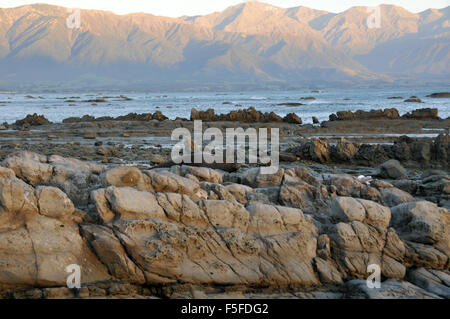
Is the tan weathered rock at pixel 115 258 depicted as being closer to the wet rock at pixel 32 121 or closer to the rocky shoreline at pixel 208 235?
the rocky shoreline at pixel 208 235

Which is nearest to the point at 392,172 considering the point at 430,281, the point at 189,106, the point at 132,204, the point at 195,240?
the point at 430,281

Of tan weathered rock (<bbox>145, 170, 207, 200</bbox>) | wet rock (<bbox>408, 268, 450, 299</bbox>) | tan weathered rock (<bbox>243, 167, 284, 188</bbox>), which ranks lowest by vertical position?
wet rock (<bbox>408, 268, 450, 299</bbox>)

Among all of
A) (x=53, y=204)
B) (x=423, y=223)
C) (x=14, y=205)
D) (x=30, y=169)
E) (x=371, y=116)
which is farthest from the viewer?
(x=371, y=116)

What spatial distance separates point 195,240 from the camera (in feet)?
26.3

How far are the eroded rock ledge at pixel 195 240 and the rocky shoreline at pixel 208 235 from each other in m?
0.02

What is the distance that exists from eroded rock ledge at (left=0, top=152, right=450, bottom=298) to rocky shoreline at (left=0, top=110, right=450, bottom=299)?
0.7 inches

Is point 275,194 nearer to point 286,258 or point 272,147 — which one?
point 286,258

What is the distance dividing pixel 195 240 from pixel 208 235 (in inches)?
10.1

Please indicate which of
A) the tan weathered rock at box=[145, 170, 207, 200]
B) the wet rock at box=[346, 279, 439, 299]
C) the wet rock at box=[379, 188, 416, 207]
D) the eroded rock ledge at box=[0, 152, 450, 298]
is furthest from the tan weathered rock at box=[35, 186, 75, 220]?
the wet rock at box=[379, 188, 416, 207]

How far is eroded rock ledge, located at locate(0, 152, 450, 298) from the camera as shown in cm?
750

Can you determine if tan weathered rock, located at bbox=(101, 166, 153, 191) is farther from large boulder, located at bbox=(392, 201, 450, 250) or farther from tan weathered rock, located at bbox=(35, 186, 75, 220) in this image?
large boulder, located at bbox=(392, 201, 450, 250)

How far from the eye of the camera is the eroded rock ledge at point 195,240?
24.6 ft

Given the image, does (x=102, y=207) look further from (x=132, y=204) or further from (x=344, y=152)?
(x=344, y=152)
